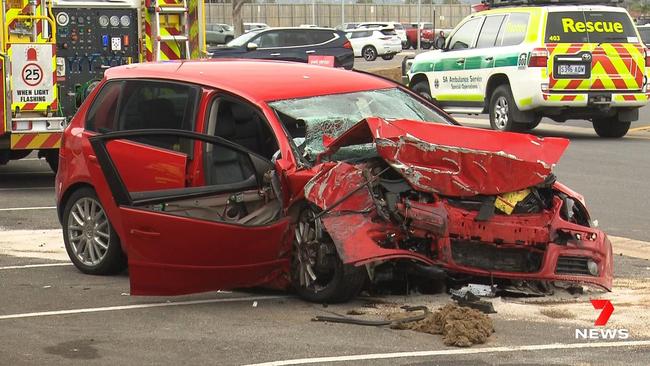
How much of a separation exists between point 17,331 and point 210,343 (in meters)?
1.23

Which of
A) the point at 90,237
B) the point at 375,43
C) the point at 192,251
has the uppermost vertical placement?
the point at 375,43

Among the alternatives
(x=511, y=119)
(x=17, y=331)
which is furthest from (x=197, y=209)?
(x=511, y=119)

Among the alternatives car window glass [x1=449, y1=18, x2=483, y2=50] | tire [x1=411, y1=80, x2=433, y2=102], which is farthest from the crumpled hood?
tire [x1=411, y1=80, x2=433, y2=102]

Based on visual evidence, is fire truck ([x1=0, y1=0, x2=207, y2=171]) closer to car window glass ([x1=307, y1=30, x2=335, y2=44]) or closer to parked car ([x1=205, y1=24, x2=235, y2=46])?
car window glass ([x1=307, y1=30, x2=335, y2=44])

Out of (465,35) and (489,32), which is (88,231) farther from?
(465,35)

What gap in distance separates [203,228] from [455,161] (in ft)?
5.28

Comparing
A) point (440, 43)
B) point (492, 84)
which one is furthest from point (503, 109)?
point (440, 43)

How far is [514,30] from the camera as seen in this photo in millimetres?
19094

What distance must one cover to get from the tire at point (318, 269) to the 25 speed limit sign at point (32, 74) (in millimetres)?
6903

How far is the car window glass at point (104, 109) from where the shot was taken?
885cm

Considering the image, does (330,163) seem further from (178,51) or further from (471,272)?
(178,51)

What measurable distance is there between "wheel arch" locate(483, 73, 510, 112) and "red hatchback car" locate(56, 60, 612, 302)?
1180cm

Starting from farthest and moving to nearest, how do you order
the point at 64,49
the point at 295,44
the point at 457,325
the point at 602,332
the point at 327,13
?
the point at 327,13, the point at 295,44, the point at 64,49, the point at 602,332, the point at 457,325

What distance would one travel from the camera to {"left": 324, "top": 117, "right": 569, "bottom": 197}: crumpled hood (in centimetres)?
725
